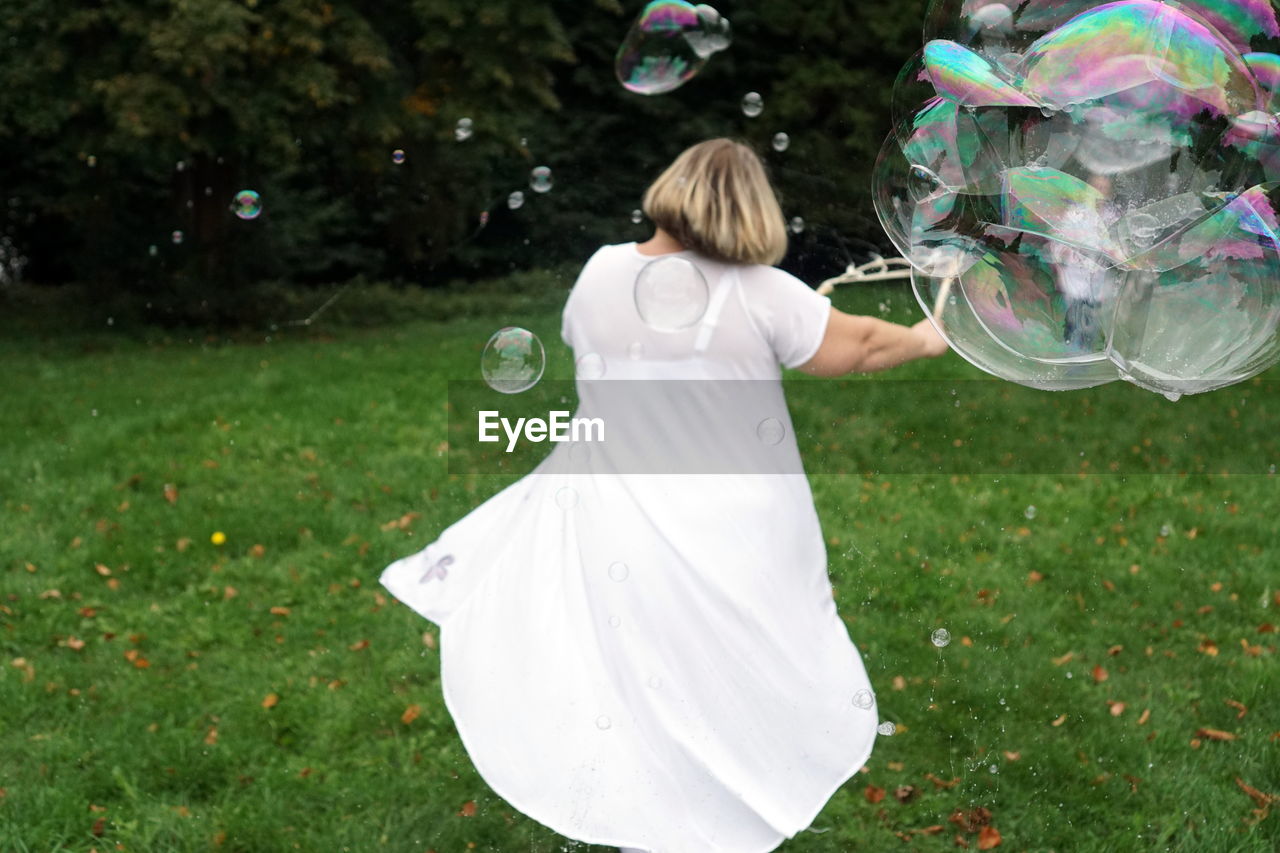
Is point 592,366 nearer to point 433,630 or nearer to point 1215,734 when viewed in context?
point 433,630

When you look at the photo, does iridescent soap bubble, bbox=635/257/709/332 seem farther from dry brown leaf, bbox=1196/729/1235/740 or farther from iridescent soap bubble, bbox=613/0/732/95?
dry brown leaf, bbox=1196/729/1235/740

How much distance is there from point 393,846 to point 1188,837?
82.0 inches

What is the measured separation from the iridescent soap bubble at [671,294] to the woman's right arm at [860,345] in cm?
29

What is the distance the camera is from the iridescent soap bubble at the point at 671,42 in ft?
14.4

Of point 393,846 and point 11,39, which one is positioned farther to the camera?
point 11,39

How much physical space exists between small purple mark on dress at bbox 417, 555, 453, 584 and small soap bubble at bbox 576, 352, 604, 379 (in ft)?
1.82

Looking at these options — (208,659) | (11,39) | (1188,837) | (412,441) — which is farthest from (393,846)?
(11,39)

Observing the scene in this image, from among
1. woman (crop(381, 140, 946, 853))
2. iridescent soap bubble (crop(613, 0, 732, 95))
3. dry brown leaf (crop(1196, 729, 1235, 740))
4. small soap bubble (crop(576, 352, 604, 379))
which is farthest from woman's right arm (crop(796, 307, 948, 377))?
iridescent soap bubble (crop(613, 0, 732, 95))

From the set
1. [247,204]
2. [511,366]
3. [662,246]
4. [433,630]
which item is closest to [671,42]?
[511,366]

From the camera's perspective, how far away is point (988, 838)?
10.8 feet

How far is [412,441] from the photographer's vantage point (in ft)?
22.7

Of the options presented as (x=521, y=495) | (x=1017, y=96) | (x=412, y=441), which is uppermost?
(x=1017, y=96)

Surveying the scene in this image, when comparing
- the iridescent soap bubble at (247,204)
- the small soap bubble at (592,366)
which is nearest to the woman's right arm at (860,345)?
the small soap bubble at (592,366)

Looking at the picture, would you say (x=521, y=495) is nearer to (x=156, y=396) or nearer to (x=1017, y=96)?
(x=1017, y=96)
